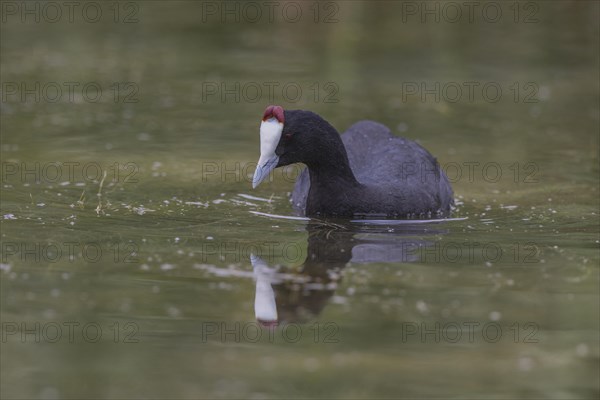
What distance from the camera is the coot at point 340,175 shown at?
7902 millimetres

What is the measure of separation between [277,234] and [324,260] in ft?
2.33

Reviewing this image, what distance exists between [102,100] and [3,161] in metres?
2.65

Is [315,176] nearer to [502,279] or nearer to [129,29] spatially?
[502,279]

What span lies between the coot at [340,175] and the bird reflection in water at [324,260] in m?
0.23

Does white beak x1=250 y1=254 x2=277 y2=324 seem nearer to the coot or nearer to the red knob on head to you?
the coot

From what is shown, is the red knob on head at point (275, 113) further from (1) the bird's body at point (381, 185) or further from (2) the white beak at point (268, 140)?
(1) the bird's body at point (381, 185)

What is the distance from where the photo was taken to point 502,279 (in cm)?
667

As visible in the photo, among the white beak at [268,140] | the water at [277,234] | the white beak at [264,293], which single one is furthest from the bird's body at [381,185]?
the white beak at [264,293]

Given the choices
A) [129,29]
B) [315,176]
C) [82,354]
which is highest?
[129,29]

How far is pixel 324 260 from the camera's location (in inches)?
279

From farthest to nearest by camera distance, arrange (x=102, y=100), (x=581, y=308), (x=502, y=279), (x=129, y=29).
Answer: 1. (x=129, y=29)
2. (x=102, y=100)
3. (x=502, y=279)
4. (x=581, y=308)

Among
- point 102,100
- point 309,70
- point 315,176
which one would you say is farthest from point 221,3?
point 315,176

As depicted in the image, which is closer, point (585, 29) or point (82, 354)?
point (82, 354)

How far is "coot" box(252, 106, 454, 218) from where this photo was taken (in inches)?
311
